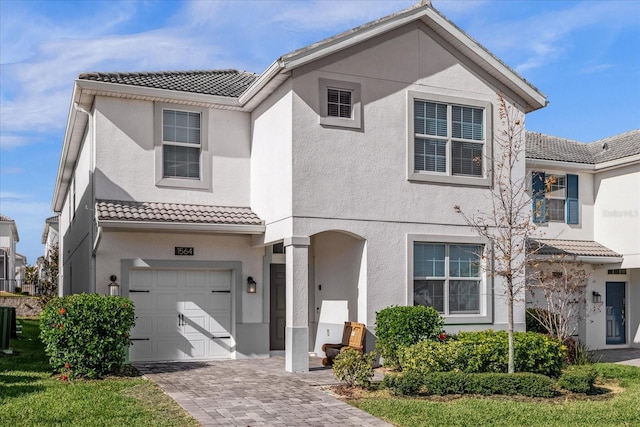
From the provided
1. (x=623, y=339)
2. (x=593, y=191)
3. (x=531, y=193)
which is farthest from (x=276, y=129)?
(x=623, y=339)

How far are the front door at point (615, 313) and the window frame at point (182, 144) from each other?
45.8ft

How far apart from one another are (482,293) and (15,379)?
10.4m

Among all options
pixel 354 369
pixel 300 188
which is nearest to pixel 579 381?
pixel 354 369

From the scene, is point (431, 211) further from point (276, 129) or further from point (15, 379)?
point (15, 379)

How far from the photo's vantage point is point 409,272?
15922 millimetres

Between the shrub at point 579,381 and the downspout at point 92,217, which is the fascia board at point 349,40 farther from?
the shrub at point 579,381

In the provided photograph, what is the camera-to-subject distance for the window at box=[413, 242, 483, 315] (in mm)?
16203

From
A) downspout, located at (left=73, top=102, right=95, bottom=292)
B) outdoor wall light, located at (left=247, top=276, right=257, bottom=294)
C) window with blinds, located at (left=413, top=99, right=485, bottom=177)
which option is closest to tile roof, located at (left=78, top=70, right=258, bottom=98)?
downspout, located at (left=73, top=102, right=95, bottom=292)

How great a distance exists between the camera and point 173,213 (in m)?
16.3

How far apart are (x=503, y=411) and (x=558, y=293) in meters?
9.42

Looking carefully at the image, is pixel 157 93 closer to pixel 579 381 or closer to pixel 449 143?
pixel 449 143

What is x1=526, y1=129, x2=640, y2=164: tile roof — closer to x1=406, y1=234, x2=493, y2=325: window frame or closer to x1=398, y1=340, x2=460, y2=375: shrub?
x1=406, y1=234, x2=493, y2=325: window frame

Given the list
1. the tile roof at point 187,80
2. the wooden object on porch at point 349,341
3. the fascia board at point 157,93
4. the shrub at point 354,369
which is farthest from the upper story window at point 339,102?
the shrub at point 354,369

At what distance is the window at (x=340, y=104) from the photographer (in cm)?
1541
